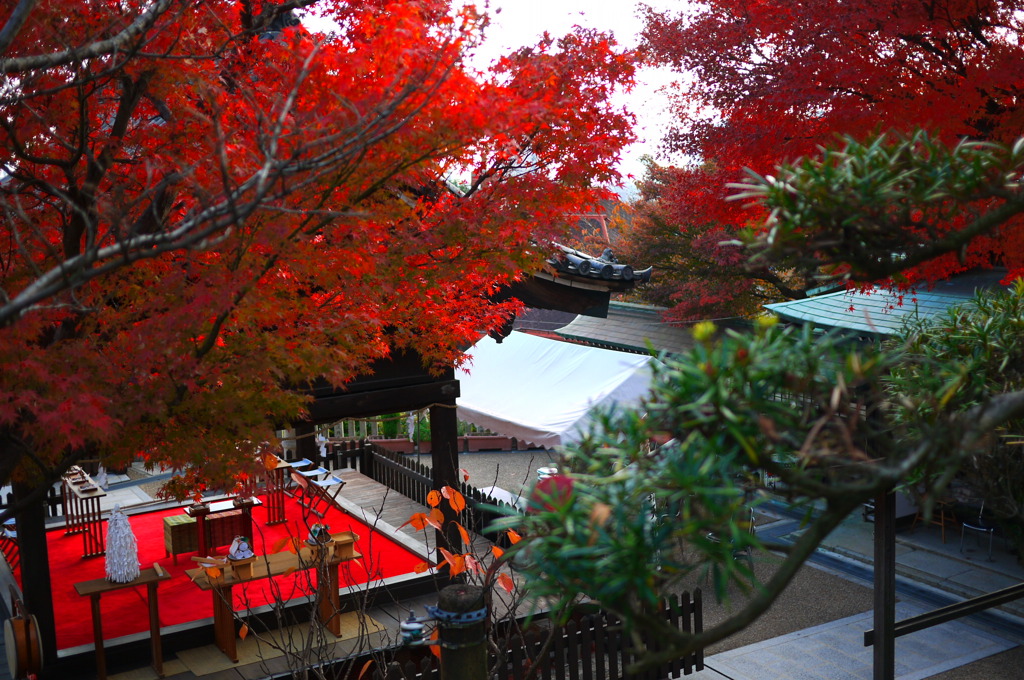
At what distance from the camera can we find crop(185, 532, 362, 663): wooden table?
8.30 m

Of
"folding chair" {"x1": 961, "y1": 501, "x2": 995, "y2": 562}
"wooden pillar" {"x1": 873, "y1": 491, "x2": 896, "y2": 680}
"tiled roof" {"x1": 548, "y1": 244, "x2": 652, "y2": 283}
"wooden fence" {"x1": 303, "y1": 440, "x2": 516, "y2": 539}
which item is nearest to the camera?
"wooden pillar" {"x1": 873, "y1": 491, "x2": 896, "y2": 680}

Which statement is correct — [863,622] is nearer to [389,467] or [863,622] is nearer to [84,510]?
[389,467]

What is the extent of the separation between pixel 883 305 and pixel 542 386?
5357 millimetres

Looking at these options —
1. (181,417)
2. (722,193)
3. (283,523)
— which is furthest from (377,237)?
(283,523)

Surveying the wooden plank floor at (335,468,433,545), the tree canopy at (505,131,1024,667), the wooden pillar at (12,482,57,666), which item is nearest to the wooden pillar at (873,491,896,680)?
the tree canopy at (505,131,1024,667)

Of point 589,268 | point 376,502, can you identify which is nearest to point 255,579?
point 376,502

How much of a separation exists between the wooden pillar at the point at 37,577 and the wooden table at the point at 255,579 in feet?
4.51

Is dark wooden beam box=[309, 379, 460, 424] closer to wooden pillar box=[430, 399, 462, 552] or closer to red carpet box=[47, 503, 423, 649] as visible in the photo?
wooden pillar box=[430, 399, 462, 552]

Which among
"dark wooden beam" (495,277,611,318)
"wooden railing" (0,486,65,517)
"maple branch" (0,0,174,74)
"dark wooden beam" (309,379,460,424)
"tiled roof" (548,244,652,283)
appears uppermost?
"maple branch" (0,0,174,74)

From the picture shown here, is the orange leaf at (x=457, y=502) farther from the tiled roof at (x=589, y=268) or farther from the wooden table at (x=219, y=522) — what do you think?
the wooden table at (x=219, y=522)

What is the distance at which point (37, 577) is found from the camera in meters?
7.90

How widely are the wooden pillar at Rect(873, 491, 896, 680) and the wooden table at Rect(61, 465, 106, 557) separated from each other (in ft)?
32.4

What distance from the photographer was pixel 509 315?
9.59 m

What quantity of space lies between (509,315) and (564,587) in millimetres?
7778
